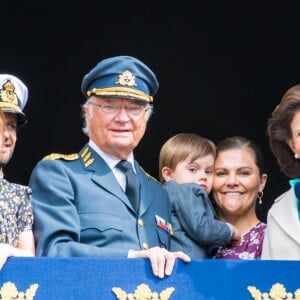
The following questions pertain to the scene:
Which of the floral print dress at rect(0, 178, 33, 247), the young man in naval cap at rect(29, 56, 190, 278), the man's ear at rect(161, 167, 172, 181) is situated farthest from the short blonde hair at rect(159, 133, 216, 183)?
the floral print dress at rect(0, 178, 33, 247)

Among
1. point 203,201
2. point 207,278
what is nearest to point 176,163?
point 203,201

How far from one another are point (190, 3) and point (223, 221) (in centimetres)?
131

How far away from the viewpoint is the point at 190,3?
574cm

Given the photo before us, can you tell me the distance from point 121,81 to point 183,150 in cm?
48

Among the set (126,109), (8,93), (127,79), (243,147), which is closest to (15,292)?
(126,109)

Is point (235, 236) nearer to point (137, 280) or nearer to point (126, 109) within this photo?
point (126, 109)

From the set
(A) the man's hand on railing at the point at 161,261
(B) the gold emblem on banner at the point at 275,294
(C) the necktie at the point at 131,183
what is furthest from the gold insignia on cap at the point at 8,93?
(B) the gold emblem on banner at the point at 275,294

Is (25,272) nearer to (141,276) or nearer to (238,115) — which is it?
(141,276)

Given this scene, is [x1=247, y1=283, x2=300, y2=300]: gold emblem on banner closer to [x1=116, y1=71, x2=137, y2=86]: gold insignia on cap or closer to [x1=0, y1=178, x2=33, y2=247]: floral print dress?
[x1=0, y1=178, x2=33, y2=247]: floral print dress

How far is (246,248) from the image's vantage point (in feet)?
15.2

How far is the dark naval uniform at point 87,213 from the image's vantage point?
4.00 metres

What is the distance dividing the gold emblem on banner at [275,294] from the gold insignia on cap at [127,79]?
0.91m

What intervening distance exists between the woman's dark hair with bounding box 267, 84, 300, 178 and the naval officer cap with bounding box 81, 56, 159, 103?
44 cm

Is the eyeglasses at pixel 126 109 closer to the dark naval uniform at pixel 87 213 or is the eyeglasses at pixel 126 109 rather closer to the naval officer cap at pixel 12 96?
the dark naval uniform at pixel 87 213
